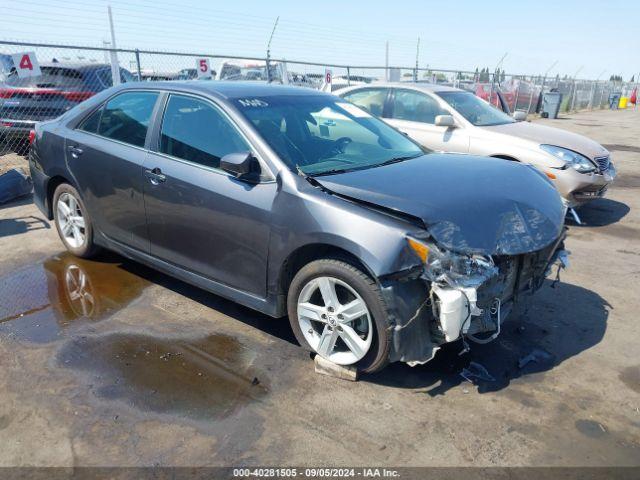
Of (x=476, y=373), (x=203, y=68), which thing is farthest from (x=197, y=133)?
(x=203, y=68)

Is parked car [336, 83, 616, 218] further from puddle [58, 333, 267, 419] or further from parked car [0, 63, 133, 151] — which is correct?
parked car [0, 63, 133, 151]

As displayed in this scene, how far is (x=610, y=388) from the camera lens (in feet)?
10.7

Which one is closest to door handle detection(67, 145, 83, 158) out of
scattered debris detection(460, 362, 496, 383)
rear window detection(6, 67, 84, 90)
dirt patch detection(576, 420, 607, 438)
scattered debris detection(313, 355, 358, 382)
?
scattered debris detection(313, 355, 358, 382)

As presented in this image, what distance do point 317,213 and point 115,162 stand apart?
2.08m

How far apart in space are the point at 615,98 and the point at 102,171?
36.4 meters

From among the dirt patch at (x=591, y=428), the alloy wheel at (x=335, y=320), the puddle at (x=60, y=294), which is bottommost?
the puddle at (x=60, y=294)

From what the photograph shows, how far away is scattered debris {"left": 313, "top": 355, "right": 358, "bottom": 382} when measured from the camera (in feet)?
10.8

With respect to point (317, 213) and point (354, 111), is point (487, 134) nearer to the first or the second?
point (354, 111)

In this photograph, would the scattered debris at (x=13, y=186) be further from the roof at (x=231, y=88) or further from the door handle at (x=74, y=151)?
the roof at (x=231, y=88)

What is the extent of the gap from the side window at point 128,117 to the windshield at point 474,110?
4.78 m

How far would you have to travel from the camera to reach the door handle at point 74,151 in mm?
4680

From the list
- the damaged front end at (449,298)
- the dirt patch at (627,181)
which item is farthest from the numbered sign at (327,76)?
the damaged front end at (449,298)

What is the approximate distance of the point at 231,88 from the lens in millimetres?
4098

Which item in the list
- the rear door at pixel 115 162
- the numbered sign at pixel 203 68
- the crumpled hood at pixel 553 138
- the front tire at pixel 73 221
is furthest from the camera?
the numbered sign at pixel 203 68
